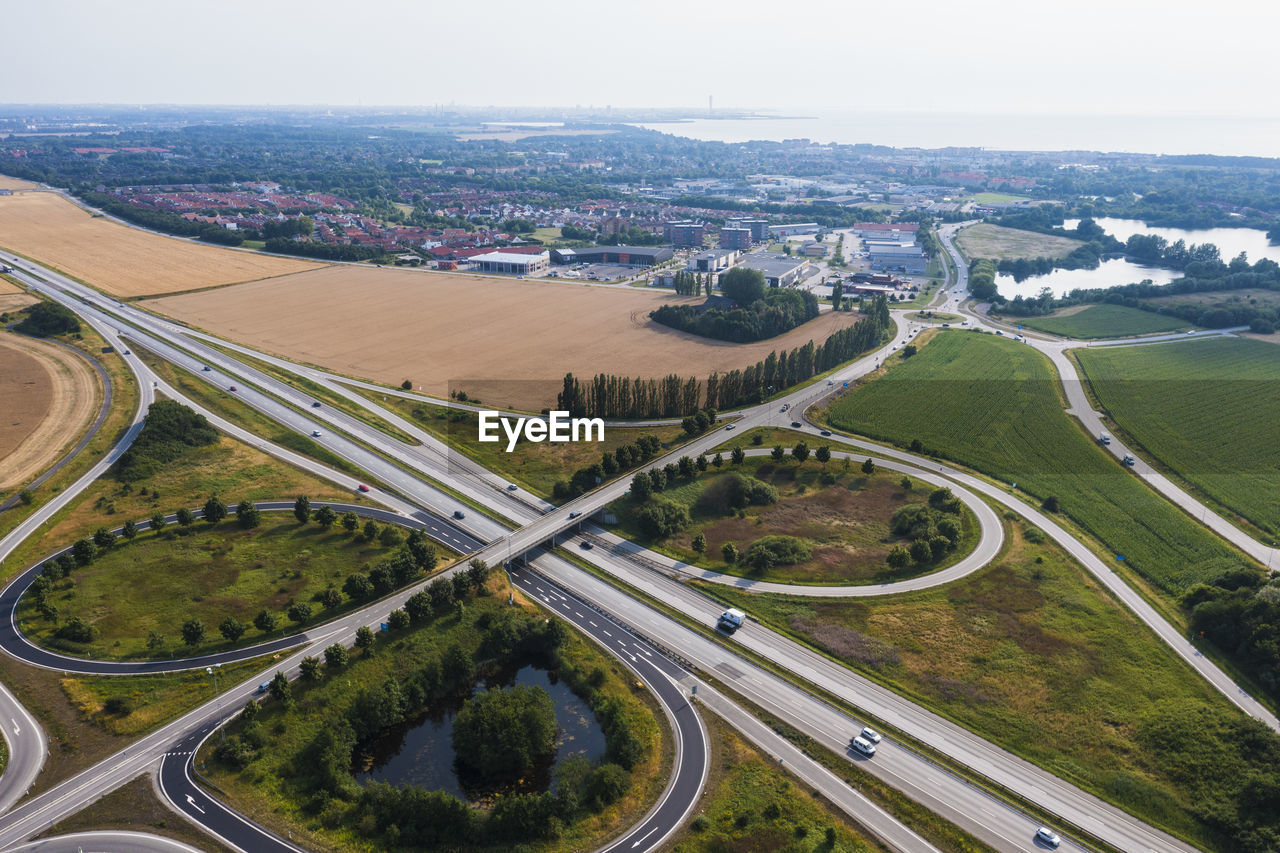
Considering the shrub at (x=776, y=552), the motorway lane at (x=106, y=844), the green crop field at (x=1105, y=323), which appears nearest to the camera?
the motorway lane at (x=106, y=844)

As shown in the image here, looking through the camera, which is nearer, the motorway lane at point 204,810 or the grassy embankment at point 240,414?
the motorway lane at point 204,810

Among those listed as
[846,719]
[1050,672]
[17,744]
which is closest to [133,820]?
[17,744]

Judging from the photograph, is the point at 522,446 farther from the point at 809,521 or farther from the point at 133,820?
the point at 133,820

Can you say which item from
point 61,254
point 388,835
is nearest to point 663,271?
point 61,254

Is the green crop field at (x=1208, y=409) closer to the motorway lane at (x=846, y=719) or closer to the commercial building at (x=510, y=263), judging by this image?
the motorway lane at (x=846, y=719)

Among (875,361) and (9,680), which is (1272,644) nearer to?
(875,361)

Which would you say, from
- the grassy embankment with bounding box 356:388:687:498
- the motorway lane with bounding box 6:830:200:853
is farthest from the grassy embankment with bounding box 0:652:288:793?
the grassy embankment with bounding box 356:388:687:498

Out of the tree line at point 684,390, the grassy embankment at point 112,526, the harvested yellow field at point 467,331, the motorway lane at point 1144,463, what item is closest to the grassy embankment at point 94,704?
the grassy embankment at point 112,526

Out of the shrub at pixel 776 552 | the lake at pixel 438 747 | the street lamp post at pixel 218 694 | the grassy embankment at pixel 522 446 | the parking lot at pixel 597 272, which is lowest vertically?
the lake at pixel 438 747
